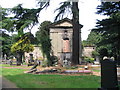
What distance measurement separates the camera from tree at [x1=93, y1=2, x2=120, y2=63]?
30.9 feet

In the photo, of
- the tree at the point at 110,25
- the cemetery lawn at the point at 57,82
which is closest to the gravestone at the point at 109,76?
the cemetery lawn at the point at 57,82

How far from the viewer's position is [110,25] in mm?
9695

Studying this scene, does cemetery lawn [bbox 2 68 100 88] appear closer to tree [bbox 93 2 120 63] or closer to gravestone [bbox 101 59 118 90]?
gravestone [bbox 101 59 118 90]

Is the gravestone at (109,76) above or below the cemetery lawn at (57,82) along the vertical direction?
above

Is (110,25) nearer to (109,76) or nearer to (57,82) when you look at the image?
(109,76)

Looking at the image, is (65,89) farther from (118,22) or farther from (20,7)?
(20,7)

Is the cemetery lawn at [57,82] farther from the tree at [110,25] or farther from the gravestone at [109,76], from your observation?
the tree at [110,25]

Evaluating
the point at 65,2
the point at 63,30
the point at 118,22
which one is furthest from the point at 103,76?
the point at 63,30

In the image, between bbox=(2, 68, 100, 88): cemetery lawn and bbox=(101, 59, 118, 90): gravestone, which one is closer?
bbox=(101, 59, 118, 90): gravestone

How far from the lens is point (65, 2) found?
12945 millimetres

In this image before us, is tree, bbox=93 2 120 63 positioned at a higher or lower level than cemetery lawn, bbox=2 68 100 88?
higher

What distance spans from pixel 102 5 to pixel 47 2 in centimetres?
597

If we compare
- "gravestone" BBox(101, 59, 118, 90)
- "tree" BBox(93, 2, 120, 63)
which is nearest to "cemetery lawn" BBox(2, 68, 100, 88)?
"gravestone" BBox(101, 59, 118, 90)

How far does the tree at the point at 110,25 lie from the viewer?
9.42 meters
